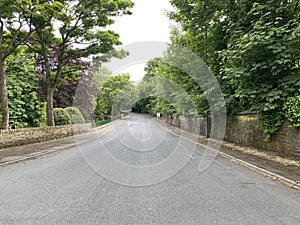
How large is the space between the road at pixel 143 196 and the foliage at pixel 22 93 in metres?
9.60

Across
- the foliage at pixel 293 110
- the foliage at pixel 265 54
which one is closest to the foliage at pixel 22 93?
the foliage at pixel 265 54

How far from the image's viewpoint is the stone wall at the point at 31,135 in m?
10.9

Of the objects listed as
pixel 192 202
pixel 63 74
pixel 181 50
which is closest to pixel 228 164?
pixel 192 202

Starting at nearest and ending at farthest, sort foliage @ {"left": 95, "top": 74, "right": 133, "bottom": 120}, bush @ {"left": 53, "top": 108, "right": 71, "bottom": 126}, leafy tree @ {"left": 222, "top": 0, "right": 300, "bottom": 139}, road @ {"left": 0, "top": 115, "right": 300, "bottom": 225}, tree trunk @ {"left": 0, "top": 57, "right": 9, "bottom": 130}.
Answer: road @ {"left": 0, "top": 115, "right": 300, "bottom": 225}, leafy tree @ {"left": 222, "top": 0, "right": 300, "bottom": 139}, tree trunk @ {"left": 0, "top": 57, "right": 9, "bottom": 130}, bush @ {"left": 53, "top": 108, "right": 71, "bottom": 126}, foliage @ {"left": 95, "top": 74, "right": 133, "bottom": 120}

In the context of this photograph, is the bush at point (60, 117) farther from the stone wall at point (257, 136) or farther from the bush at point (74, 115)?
the stone wall at point (257, 136)

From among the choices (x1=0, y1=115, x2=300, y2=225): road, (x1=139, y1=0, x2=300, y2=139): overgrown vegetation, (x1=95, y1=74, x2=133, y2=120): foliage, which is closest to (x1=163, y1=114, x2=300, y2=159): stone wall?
(x1=139, y1=0, x2=300, y2=139): overgrown vegetation

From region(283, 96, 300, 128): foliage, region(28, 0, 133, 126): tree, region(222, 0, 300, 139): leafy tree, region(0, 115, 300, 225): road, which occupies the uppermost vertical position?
region(28, 0, 133, 126): tree

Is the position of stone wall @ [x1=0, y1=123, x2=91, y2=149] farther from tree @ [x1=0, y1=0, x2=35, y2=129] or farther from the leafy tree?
the leafy tree

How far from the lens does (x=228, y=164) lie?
7.94 m

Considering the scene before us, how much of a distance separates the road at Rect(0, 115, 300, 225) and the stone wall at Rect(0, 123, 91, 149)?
4.26 m

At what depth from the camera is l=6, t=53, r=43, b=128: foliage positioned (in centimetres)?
1561

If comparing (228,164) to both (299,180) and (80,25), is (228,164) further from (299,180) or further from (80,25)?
(80,25)

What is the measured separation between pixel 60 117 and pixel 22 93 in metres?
4.32

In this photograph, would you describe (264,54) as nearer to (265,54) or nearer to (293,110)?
(265,54)
